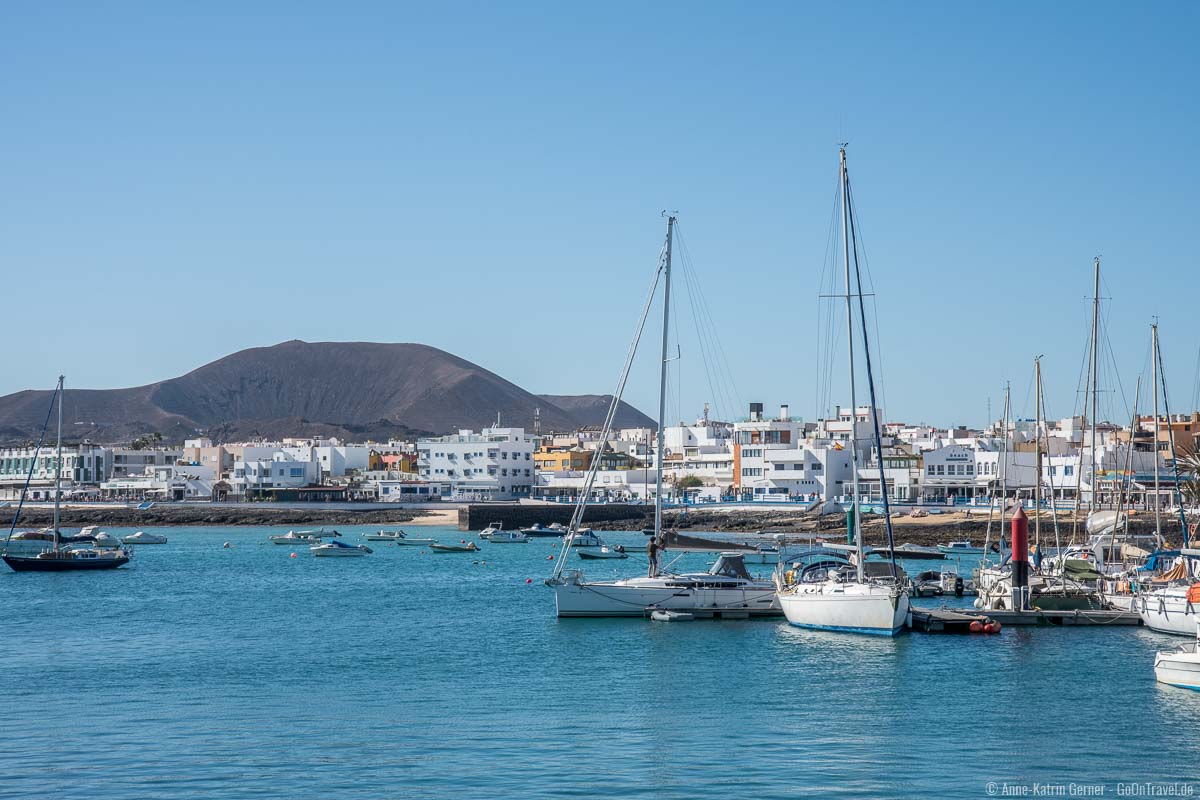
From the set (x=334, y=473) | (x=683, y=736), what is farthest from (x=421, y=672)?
(x=334, y=473)

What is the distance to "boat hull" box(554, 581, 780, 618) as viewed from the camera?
42.5m

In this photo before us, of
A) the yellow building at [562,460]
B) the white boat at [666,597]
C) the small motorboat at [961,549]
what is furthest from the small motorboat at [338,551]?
the yellow building at [562,460]

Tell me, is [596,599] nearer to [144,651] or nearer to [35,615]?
[144,651]

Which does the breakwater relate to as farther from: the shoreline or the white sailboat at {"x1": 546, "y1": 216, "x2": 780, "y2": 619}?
the white sailboat at {"x1": 546, "y1": 216, "x2": 780, "y2": 619}

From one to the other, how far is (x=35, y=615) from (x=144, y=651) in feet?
40.6

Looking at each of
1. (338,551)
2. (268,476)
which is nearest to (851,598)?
(338,551)

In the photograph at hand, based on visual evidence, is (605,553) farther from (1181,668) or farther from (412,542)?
(1181,668)

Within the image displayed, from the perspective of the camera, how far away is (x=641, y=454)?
17888 cm

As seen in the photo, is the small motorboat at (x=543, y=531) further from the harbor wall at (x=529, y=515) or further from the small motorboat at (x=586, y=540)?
the small motorboat at (x=586, y=540)

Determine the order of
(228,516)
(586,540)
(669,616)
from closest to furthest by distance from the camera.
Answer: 1. (669,616)
2. (586,540)
3. (228,516)

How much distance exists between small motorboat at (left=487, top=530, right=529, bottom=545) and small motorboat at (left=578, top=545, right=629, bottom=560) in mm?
16576

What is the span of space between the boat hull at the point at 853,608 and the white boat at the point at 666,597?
3140 millimetres

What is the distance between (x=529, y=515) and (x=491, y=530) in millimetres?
11811

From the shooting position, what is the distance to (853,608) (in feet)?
124
